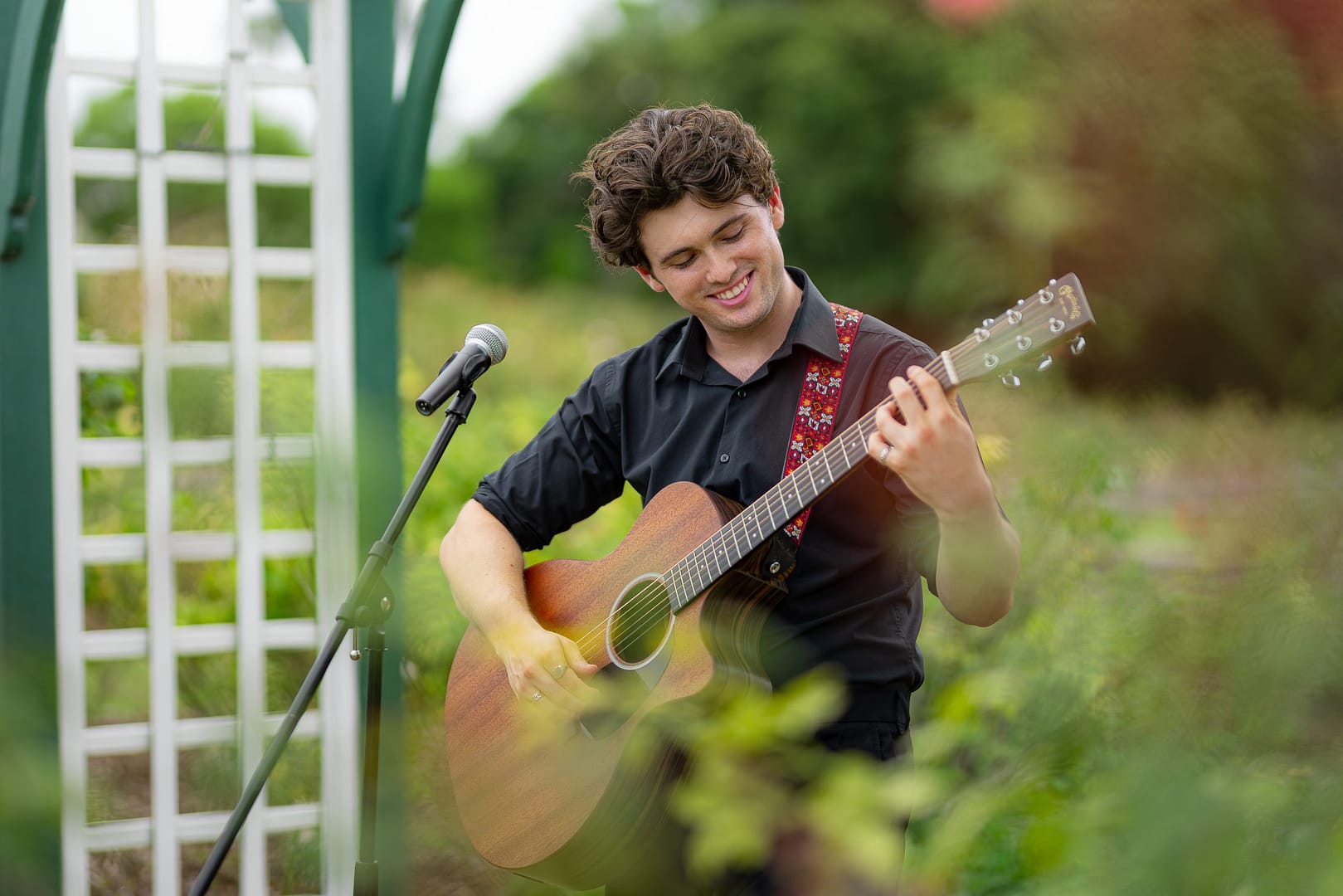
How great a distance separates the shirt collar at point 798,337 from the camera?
6.71 ft

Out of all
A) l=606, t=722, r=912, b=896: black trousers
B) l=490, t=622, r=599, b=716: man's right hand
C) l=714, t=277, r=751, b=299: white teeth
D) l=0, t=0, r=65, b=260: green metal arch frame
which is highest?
l=0, t=0, r=65, b=260: green metal arch frame

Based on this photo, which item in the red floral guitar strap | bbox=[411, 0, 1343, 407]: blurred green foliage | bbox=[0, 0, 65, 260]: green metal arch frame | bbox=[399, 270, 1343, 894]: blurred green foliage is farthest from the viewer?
bbox=[411, 0, 1343, 407]: blurred green foliage

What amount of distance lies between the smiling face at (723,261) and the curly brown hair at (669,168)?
0.08 ft

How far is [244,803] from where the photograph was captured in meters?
1.29

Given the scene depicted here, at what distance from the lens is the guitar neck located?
5.78 feet

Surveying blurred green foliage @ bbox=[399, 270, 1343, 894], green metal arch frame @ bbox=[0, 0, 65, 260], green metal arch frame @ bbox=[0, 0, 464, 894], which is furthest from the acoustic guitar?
green metal arch frame @ bbox=[0, 0, 65, 260]

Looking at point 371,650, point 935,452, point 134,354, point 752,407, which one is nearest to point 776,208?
point 752,407

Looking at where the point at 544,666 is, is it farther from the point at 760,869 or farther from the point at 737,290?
the point at 737,290

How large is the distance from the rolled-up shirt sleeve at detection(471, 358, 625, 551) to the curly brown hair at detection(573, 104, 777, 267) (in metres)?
0.31

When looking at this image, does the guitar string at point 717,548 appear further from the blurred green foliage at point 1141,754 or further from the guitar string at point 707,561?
the blurred green foliage at point 1141,754

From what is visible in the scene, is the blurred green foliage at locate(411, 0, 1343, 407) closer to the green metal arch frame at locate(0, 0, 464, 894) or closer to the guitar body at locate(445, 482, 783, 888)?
the green metal arch frame at locate(0, 0, 464, 894)

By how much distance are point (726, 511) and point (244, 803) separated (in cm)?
96

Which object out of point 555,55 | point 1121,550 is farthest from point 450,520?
point 555,55

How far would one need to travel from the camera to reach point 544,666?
218 centimetres
